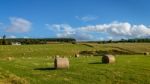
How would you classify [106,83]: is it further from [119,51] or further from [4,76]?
[119,51]

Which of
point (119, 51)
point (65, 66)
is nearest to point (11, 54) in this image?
point (119, 51)

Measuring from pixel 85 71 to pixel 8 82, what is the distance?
6120mm

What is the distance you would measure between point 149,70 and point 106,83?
592 centimetres

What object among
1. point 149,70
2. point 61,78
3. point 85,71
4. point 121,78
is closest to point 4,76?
point 61,78

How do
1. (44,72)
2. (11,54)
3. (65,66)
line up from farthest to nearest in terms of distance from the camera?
(11,54) → (65,66) → (44,72)

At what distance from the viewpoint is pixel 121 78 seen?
23766mm

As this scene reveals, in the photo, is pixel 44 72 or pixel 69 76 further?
pixel 44 72

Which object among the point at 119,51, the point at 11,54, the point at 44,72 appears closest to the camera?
the point at 44,72

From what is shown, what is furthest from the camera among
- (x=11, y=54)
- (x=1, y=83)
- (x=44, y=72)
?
(x=11, y=54)

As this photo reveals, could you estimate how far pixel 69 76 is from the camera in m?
23.9

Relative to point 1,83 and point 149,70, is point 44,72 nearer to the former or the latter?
point 1,83

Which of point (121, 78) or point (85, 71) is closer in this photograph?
point (121, 78)

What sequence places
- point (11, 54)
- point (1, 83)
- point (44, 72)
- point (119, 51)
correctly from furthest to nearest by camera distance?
point (119, 51)
point (11, 54)
point (44, 72)
point (1, 83)

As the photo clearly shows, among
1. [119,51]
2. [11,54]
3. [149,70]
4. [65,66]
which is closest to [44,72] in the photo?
[65,66]
